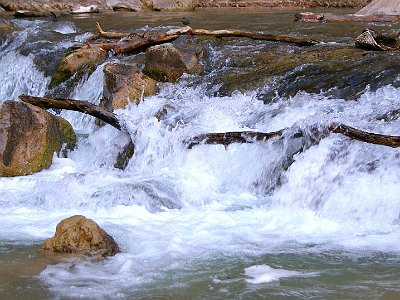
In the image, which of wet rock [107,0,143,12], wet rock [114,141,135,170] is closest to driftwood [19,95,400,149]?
wet rock [114,141,135,170]

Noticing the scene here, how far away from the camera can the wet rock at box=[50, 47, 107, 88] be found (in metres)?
10.3

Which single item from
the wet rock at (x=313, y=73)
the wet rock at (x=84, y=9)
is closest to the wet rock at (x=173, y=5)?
the wet rock at (x=84, y=9)

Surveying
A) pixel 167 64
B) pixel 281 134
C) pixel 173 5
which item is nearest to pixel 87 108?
pixel 167 64

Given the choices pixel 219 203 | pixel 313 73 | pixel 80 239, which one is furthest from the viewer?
pixel 313 73

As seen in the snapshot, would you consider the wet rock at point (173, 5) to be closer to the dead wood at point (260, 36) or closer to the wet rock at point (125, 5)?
the wet rock at point (125, 5)

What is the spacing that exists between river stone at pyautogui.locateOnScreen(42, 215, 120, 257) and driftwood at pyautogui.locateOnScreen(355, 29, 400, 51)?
5.16 metres

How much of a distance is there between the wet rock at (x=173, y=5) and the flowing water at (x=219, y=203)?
1368 cm

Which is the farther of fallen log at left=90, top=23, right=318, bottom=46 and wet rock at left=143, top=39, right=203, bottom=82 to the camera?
fallen log at left=90, top=23, right=318, bottom=46

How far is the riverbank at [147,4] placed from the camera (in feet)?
71.4

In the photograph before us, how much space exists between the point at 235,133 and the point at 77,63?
426 centimetres

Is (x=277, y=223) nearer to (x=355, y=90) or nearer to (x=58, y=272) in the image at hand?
(x=58, y=272)

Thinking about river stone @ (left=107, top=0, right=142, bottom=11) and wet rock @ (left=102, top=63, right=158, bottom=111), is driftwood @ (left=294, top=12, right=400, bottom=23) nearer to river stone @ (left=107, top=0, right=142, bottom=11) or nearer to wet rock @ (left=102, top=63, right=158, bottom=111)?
wet rock @ (left=102, top=63, right=158, bottom=111)

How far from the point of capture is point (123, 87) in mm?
8641

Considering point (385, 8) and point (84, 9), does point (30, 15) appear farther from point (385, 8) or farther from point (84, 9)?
point (385, 8)
